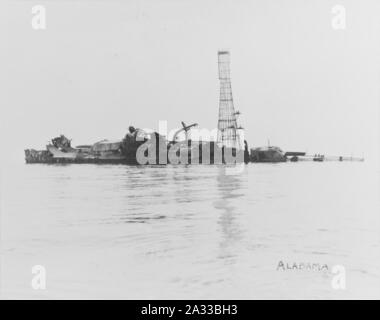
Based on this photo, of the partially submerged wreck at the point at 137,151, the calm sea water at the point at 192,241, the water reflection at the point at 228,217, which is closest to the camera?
the calm sea water at the point at 192,241

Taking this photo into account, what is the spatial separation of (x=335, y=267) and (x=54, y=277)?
3376mm

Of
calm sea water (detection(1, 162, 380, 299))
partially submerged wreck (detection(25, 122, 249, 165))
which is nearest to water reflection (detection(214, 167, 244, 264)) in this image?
calm sea water (detection(1, 162, 380, 299))

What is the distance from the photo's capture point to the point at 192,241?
24.3 feet

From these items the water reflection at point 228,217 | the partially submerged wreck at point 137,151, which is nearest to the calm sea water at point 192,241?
the water reflection at point 228,217

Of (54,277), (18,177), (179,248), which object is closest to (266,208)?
(179,248)

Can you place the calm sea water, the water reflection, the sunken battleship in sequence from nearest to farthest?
the calm sea water
the water reflection
the sunken battleship

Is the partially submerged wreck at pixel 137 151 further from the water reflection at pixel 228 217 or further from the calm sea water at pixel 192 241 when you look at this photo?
the calm sea water at pixel 192 241

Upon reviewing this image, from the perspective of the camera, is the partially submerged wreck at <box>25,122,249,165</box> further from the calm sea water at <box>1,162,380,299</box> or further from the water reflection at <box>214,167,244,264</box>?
the calm sea water at <box>1,162,380,299</box>

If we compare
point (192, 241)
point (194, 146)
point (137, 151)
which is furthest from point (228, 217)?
point (137, 151)

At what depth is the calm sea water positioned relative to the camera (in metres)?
5.90

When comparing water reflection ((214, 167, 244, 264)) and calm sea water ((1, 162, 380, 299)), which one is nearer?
A: calm sea water ((1, 162, 380, 299))

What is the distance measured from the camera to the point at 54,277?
242 inches

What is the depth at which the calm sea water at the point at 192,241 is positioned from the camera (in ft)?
19.4

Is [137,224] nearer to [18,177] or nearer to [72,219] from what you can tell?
[72,219]
